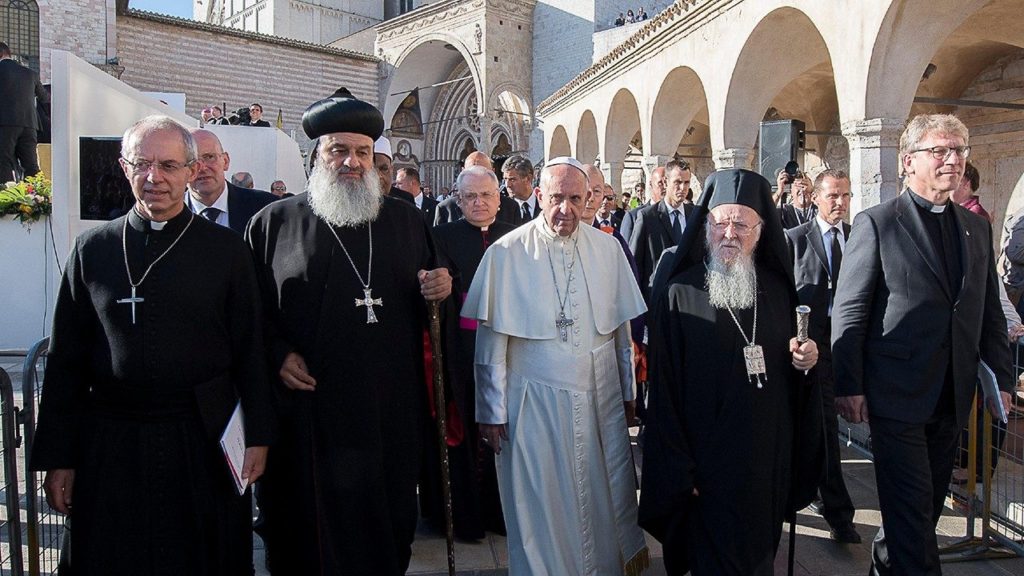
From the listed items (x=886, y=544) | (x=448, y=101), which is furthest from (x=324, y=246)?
(x=448, y=101)

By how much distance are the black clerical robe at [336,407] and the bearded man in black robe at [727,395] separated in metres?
0.95

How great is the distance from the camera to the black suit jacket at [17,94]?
7777mm

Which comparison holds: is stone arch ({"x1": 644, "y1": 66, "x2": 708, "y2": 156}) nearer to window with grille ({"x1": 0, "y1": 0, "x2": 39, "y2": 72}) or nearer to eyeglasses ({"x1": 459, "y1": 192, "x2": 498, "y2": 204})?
eyeglasses ({"x1": 459, "y1": 192, "x2": 498, "y2": 204})

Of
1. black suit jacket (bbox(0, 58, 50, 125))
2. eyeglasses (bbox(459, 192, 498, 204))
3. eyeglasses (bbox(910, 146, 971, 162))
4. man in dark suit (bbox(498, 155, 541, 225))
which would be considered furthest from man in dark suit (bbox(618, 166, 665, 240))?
black suit jacket (bbox(0, 58, 50, 125))

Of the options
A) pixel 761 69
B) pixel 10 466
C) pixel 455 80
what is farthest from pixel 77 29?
pixel 10 466

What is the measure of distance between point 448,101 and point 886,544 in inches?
1312

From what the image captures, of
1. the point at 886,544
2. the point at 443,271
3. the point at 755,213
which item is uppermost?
the point at 755,213

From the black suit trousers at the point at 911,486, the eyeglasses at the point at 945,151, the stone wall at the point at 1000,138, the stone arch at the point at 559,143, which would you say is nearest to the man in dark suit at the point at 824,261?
the black suit trousers at the point at 911,486

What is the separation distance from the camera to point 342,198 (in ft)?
9.37

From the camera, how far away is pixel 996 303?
3.12 meters

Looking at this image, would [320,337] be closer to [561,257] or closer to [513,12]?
[561,257]

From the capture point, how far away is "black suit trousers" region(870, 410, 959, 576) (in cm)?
285

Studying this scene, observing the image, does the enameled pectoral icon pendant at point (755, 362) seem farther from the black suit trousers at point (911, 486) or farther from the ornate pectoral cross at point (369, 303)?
the ornate pectoral cross at point (369, 303)

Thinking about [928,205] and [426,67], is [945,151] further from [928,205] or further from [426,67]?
[426,67]
